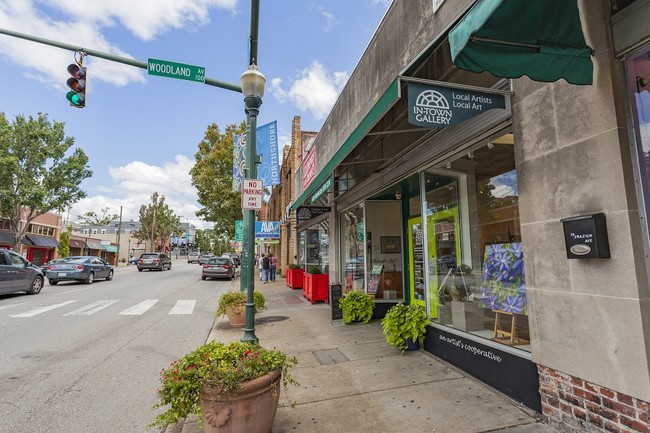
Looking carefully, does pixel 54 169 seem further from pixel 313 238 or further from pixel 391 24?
pixel 391 24

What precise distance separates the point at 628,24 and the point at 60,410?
693 cm

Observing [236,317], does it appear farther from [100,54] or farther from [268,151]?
[100,54]

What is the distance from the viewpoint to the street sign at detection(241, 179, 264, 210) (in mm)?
5898

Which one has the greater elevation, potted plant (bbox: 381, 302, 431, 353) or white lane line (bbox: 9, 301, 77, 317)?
potted plant (bbox: 381, 302, 431, 353)

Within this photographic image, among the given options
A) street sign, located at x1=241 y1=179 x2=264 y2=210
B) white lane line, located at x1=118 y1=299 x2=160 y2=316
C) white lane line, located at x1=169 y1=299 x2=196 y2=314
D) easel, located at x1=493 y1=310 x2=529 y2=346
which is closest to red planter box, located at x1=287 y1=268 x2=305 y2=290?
white lane line, located at x1=169 y1=299 x2=196 y2=314

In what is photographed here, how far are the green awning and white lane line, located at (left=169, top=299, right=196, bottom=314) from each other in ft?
35.2

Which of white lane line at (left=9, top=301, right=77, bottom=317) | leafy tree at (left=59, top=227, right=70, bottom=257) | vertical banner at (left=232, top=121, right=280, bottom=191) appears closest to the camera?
white lane line at (left=9, top=301, right=77, bottom=317)

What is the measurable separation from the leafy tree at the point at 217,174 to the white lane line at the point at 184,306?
16.7 meters

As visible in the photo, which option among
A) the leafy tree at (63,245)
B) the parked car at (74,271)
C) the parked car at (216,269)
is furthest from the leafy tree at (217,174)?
the leafy tree at (63,245)

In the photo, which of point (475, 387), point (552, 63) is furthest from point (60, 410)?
point (552, 63)

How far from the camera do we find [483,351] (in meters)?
4.57

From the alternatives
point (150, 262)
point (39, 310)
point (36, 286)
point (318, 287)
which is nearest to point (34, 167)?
point (150, 262)

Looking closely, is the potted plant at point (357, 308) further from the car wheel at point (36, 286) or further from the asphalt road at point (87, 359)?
the car wheel at point (36, 286)

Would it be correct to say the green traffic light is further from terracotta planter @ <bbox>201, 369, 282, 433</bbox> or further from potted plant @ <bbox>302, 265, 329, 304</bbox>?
potted plant @ <bbox>302, 265, 329, 304</bbox>
